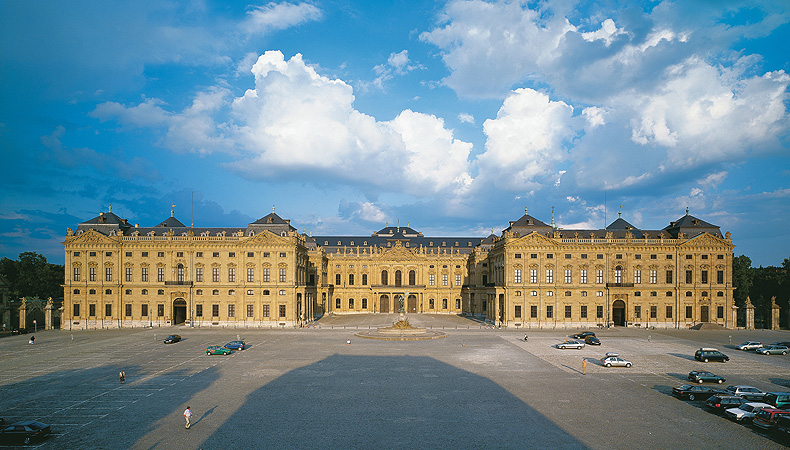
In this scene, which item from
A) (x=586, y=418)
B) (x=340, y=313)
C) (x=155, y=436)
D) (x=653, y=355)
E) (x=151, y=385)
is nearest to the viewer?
(x=155, y=436)

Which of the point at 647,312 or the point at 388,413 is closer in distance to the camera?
the point at 388,413

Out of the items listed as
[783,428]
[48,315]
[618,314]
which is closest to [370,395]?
[783,428]

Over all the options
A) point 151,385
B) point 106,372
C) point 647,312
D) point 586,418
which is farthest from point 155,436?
point 647,312

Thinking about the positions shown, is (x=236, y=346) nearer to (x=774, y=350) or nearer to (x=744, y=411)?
(x=744, y=411)

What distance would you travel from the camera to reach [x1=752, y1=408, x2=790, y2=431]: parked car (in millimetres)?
27078

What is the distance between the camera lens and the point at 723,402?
101ft

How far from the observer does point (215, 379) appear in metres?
39.8

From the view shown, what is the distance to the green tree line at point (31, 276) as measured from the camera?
93938mm

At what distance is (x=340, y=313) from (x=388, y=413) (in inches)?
3366

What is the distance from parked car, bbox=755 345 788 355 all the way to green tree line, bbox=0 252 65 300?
373 feet

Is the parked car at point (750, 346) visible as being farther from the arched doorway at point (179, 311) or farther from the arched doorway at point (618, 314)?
the arched doorway at point (179, 311)

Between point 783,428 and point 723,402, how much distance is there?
14.3 ft

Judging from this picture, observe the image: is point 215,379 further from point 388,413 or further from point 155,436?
point 388,413

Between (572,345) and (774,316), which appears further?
(774,316)
